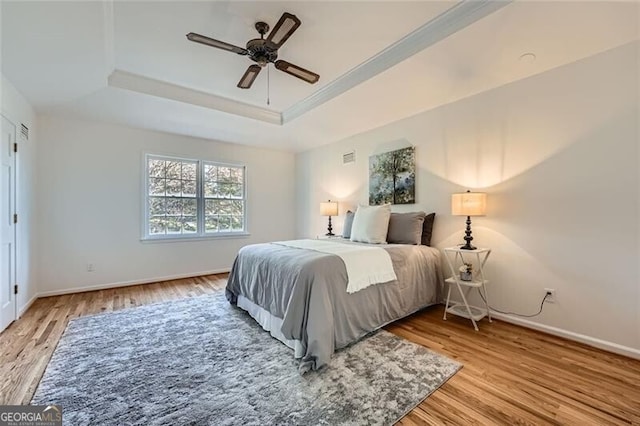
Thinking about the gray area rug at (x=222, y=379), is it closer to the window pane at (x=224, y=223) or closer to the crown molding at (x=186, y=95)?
the crown molding at (x=186, y=95)

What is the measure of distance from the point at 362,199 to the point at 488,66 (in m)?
2.45

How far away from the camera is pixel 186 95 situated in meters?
3.43

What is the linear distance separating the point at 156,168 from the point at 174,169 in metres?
0.27

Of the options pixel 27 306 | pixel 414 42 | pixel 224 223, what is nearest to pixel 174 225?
pixel 224 223

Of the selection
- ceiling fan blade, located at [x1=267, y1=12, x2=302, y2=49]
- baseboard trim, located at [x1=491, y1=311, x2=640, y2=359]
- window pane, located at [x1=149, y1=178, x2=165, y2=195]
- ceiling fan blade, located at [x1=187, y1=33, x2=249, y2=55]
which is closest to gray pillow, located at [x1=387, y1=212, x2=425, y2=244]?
baseboard trim, located at [x1=491, y1=311, x2=640, y2=359]

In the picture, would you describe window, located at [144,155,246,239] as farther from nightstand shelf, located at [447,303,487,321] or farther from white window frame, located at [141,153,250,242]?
nightstand shelf, located at [447,303,487,321]

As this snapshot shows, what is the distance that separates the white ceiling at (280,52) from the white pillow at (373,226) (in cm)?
134

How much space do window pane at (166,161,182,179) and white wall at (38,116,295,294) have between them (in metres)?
0.18

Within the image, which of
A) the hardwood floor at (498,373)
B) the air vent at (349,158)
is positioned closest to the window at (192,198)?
the hardwood floor at (498,373)

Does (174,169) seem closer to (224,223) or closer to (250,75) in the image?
(224,223)

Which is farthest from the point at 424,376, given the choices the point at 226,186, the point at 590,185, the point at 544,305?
the point at 226,186

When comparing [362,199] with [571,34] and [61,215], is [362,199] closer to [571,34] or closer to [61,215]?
[571,34]

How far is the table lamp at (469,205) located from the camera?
2.88m

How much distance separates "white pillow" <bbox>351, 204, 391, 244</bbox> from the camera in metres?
3.42
